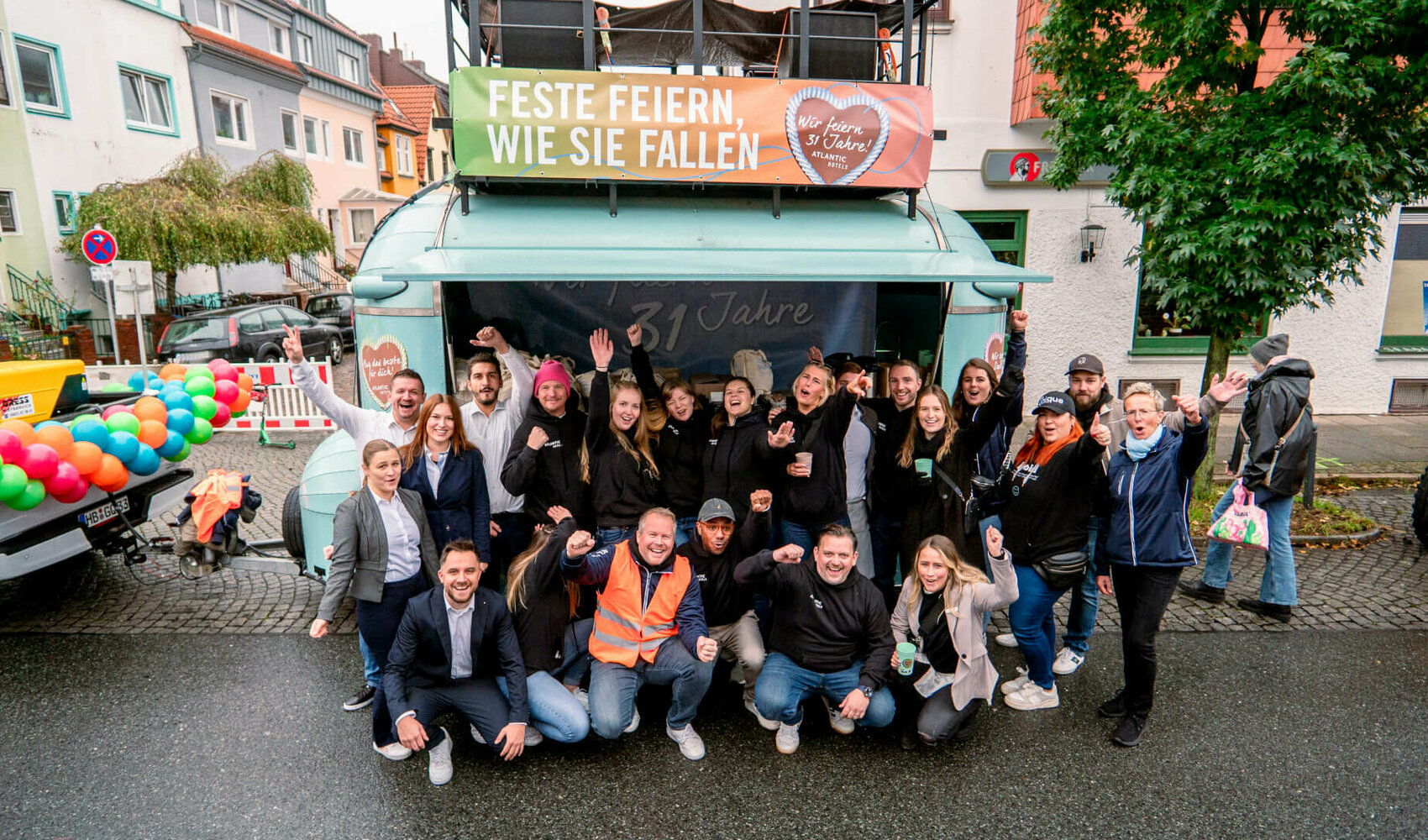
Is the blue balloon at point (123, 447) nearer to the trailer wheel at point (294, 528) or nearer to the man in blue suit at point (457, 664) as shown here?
the trailer wheel at point (294, 528)

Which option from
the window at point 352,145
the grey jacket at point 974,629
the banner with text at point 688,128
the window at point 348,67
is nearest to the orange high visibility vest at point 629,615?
the grey jacket at point 974,629

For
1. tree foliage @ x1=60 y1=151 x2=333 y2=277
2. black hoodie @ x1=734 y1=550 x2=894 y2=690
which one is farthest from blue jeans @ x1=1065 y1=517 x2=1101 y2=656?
tree foliage @ x1=60 y1=151 x2=333 y2=277

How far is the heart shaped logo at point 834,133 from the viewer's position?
5664 millimetres

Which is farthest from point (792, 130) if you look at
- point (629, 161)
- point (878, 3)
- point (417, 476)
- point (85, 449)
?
point (85, 449)

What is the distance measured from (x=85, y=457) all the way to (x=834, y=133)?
17.2 ft

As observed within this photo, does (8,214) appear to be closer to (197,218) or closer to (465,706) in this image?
(197,218)

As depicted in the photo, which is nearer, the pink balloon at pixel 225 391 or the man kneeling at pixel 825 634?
the man kneeling at pixel 825 634

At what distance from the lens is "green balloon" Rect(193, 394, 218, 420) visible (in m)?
6.13

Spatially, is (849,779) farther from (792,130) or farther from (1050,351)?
(1050,351)

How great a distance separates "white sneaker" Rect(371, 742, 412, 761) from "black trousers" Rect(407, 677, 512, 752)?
23 cm

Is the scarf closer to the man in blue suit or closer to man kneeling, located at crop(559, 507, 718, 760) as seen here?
man kneeling, located at crop(559, 507, 718, 760)

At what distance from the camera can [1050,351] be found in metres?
11.4

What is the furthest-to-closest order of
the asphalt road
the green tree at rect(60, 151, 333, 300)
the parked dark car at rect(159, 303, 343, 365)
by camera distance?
1. the green tree at rect(60, 151, 333, 300)
2. the parked dark car at rect(159, 303, 343, 365)
3. the asphalt road

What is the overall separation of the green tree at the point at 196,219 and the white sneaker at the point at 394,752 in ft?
52.5
